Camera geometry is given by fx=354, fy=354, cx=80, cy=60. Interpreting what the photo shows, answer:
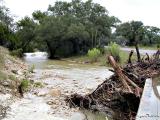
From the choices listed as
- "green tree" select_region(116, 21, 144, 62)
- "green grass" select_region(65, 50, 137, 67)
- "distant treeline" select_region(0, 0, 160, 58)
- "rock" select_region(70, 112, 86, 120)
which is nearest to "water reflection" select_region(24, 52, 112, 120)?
"rock" select_region(70, 112, 86, 120)

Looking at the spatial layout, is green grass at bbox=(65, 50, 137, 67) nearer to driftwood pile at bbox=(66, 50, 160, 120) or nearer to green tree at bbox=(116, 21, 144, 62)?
driftwood pile at bbox=(66, 50, 160, 120)

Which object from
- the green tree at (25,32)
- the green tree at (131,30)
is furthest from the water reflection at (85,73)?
the green tree at (131,30)

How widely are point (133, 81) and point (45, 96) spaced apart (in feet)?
16.5

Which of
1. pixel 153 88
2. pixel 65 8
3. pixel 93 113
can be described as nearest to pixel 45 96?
→ pixel 93 113

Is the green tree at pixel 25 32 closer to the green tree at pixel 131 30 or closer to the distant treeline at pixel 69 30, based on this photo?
the distant treeline at pixel 69 30

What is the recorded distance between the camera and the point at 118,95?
1144 cm

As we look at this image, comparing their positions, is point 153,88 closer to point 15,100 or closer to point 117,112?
point 117,112

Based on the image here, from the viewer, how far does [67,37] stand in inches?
1981

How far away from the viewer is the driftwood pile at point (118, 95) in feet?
36.6

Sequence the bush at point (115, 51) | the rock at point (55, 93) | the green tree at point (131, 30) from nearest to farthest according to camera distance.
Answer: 1. the rock at point (55, 93)
2. the bush at point (115, 51)
3. the green tree at point (131, 30)

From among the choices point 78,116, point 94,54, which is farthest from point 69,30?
point 78,116

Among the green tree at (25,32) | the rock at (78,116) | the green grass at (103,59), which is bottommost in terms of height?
the green grass at (103,59)

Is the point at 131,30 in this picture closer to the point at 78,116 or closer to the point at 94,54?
the point at 94,54

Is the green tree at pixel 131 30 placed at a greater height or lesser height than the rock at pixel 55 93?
greater
